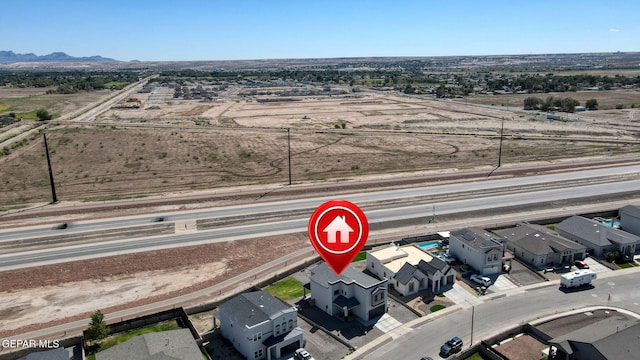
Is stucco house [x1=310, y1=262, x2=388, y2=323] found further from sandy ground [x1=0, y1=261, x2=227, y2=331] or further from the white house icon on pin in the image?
the white house icon on pin

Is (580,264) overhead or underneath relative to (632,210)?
underneath

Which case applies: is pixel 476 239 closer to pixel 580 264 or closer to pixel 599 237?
pixel 580 264

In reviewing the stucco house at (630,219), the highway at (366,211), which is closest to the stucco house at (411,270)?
the highway at (366,211)

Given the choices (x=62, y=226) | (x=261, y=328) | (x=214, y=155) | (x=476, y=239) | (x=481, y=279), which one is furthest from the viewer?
(x=214, y=155)

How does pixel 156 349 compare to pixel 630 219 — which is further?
pixel 630 219

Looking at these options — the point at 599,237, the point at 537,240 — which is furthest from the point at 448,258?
the point at 599,237

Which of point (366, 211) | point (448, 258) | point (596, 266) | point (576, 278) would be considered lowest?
point (596, 266)

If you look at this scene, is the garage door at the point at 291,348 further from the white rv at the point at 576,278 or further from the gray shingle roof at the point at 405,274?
the white rv at the point at 576,278
